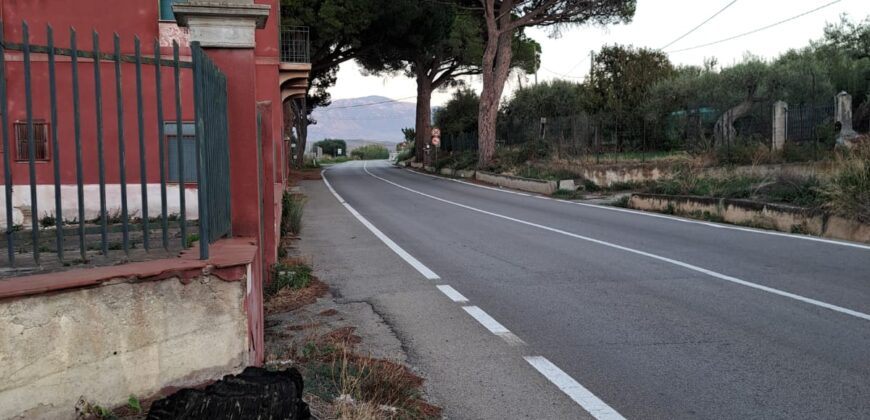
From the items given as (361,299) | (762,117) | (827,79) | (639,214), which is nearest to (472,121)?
(827,79)

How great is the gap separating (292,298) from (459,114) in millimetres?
46141

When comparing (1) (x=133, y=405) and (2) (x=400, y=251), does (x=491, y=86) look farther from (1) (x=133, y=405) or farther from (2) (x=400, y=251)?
(1) (x=133, y=405)

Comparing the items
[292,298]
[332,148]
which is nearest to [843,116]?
[292,298]

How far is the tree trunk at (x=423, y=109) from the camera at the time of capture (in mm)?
50013

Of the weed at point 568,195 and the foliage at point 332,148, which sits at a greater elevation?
the foliage at point 332,148

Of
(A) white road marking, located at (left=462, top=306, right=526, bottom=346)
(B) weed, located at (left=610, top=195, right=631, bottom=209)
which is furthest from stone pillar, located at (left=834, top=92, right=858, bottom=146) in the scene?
(A) white road marking, located at (left=462, top=306, right=526, bottom=346)

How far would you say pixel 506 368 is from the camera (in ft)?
17.9

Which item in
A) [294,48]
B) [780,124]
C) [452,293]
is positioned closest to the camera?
[452,293]

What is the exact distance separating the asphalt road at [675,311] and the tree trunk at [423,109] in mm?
36527

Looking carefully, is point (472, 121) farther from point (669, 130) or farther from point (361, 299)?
point (361, 299)

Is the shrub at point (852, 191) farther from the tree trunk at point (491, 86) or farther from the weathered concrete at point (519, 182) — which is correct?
the tree trunk at point (491, 86)

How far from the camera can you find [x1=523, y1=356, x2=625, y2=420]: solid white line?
14.8ft

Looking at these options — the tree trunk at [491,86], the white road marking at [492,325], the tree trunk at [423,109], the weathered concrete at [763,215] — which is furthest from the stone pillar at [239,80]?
the tree trunk at [423,109]

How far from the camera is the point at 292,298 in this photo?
7.86 meters
